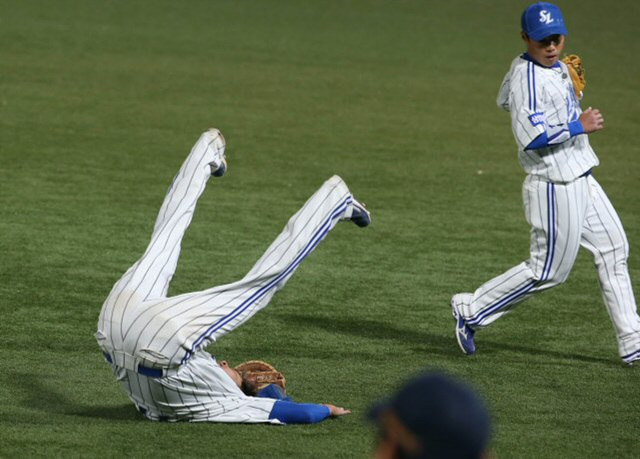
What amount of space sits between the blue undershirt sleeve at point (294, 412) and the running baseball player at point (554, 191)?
1470 mm

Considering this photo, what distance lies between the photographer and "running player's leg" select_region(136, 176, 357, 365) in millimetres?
4648

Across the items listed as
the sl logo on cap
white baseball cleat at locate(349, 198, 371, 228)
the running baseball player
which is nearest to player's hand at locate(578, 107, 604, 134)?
the running baseball player

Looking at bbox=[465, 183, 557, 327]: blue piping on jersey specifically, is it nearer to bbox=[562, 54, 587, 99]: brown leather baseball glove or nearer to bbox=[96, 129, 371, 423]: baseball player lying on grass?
bbox=[562, 54, 587, 99]: brown leather baseball glove

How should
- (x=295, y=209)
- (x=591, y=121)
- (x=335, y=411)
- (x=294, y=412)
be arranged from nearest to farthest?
1. (x=294, y=412)
2. (x=335, y=411)
3. (x=591, y=121)
4. (x=295, y=209)

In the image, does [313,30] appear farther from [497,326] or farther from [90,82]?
[497,326]

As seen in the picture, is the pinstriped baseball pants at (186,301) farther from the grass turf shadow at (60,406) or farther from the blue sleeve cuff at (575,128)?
the blue sleeve cuff at (575,128)

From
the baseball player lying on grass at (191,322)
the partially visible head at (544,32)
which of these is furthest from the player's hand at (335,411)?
the partially visible head at (544,32)

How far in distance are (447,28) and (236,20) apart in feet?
11.3

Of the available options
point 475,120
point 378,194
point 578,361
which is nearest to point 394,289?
point 578,361

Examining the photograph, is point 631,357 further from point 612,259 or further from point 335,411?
point 335,411

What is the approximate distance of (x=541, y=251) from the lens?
239 inches

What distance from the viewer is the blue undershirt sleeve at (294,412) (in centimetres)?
494

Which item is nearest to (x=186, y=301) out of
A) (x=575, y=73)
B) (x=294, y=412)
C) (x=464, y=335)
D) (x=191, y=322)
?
(x=191, y=322)

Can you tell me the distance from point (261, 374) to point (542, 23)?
2068 millimetres
